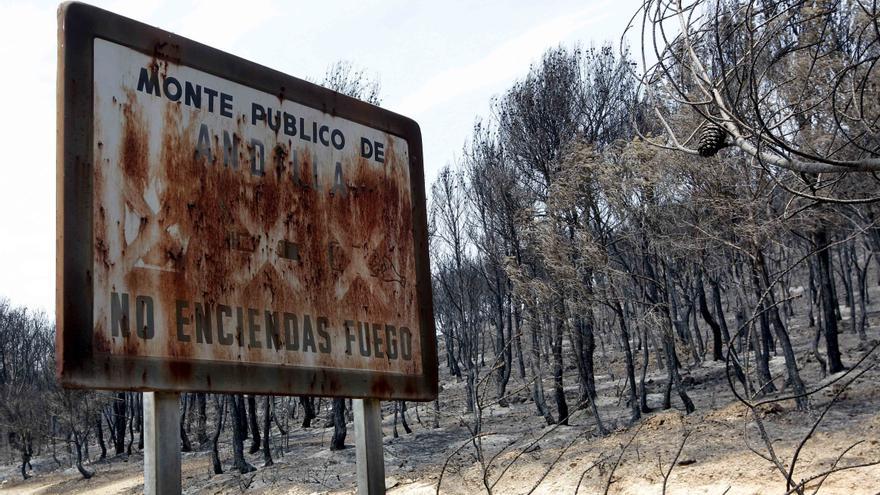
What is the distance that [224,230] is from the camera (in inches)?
88.4

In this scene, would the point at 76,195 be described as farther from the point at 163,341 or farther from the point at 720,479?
the point at 720,479

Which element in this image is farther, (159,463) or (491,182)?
(491,182)

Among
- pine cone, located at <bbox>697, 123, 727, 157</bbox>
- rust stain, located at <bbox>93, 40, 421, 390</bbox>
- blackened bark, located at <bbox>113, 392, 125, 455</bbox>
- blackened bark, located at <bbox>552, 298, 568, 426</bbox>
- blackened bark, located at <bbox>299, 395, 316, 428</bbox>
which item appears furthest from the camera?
blackened bark, located at <bbox>113, 392, 125, 455</bbox>

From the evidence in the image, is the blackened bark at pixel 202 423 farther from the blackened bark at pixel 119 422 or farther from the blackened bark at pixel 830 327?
the blackened bark at pixel 830 327

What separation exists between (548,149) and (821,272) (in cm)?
877

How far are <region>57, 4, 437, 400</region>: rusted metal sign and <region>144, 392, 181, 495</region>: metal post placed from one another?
5 centimetres

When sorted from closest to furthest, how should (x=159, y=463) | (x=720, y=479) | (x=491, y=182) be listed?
(x=159, y=463), (x=720, y=479), (x=491, y=182)

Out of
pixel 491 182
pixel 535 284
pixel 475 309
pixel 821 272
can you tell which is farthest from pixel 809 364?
pixel 475 309

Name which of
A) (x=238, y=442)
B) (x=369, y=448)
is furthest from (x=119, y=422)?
(x=369, y=448)

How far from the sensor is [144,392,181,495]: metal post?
1949 millimetres

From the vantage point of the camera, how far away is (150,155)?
84.3 inches

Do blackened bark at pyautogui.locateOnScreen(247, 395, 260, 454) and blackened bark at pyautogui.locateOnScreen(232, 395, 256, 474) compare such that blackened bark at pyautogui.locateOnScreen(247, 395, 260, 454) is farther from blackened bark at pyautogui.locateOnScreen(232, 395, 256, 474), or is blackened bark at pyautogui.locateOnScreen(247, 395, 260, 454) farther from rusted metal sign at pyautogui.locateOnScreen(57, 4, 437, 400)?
rusted metal sign at pyautogui.locateOnScreen(57, 4, 437, 400)

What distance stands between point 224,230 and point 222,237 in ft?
0.07

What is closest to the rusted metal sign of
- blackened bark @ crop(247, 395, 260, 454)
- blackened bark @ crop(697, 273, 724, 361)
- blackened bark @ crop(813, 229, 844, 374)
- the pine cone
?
the pine cone
